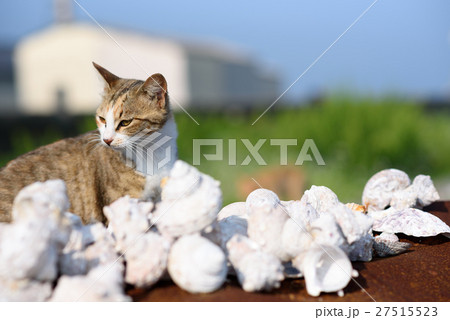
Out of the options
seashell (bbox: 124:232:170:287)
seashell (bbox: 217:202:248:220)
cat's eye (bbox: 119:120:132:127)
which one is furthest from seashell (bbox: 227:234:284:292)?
cat's eye (bbox: 119:120:132:127)

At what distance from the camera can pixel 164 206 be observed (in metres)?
0.93

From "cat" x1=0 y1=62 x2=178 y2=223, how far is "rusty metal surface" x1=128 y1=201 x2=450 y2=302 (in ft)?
1.80

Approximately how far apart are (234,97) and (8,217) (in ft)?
17.6

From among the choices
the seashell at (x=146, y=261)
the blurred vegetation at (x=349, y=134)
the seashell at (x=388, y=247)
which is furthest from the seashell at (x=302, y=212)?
the blurred vegetation at (x=349, y=134)

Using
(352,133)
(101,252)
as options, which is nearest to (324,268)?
(101,252)

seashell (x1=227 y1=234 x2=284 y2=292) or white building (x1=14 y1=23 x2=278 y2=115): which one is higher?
white building (x1=14 y1=23 x2=278 y2=115)

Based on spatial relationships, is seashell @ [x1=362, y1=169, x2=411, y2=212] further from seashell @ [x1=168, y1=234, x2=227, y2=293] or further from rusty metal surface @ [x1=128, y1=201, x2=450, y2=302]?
seashell @ [x1=168, y1=234, x2=227, y2=293]

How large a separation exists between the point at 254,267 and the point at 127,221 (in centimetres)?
25

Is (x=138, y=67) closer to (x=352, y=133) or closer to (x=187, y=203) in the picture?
(x=187, y=203)

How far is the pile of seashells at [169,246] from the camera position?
0.79 meters

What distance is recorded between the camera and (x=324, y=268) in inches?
36.0

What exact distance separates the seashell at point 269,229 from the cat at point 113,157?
523mm

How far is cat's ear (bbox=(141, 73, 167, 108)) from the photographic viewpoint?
130 centimetres

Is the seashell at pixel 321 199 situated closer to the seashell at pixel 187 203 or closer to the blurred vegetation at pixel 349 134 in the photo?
the seashell at pixel 187 203
